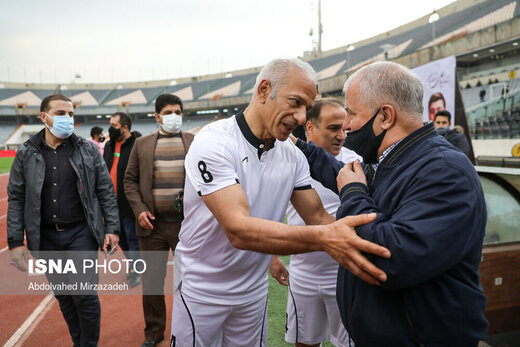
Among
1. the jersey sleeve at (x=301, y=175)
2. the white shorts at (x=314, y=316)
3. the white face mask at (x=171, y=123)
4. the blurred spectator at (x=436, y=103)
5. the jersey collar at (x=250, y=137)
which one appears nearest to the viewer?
the jersey collar at (x=250, y=137)

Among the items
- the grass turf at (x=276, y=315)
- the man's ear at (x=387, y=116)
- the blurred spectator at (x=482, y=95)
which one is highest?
the blurred spectator at (x=482, y=95)

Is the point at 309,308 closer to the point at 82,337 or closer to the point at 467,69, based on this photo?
the point at 82,337

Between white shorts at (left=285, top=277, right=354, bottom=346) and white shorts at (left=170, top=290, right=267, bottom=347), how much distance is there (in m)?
0.56

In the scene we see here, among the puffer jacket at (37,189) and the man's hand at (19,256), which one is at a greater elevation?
the puffer jacket at (37,189)

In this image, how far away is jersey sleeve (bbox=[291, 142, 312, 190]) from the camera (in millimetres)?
2139

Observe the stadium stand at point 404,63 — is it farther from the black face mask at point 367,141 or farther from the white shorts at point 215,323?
the white shorts at point 215,323

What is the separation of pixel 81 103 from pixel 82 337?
63.3 metres

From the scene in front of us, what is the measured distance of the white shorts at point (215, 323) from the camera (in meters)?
1.97

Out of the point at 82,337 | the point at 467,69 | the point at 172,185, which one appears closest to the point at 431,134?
the point at 172,185

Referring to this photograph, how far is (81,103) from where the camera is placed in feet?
191

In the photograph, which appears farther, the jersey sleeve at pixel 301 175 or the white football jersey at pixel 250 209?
the jersey sleeve at pixel 301 175

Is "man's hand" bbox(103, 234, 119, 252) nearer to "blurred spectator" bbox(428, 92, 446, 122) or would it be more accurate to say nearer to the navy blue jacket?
the navy blue jacket

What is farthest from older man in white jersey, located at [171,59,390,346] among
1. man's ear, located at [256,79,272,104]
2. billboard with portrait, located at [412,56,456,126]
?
billboard with portrait, located at [412,56,456,126]

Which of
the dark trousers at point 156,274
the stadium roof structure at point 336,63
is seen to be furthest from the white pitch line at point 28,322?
the stadium roof structure at point 336,63
